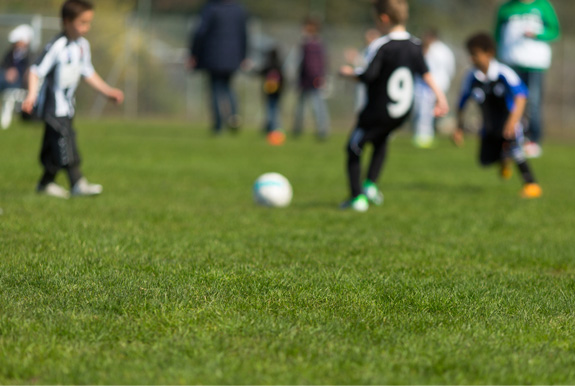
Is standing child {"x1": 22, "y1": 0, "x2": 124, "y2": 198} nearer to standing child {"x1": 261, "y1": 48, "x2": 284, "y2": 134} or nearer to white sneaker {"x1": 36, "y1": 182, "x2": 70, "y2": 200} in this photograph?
white sneaker {"x1": 36, "y1": 182, "x2": 70, "y2": 200}

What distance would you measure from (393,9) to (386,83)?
0.63 meters

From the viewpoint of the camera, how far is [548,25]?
38.5ft

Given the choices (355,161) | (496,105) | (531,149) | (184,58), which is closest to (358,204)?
(355,161)

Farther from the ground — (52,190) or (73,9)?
(73,9)

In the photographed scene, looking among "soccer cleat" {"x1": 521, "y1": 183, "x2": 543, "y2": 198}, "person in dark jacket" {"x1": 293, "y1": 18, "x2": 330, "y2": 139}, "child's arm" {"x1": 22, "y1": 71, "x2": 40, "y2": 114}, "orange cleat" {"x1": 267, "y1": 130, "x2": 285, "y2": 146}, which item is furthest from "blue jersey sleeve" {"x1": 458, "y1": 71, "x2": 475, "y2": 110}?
"person in dark jacket" {"x1": 293, "y1": 18, "x2": 330, "y2": 139}

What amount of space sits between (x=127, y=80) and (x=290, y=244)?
804 inches

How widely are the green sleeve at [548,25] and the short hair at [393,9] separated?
193 inches

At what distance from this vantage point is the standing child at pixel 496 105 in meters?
8.51

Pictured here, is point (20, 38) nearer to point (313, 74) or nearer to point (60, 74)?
point (313, 74)

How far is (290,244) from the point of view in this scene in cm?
538

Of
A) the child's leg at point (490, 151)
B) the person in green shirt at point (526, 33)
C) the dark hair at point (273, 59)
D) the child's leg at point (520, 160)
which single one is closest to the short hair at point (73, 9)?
the child's leg at point (490, 151)

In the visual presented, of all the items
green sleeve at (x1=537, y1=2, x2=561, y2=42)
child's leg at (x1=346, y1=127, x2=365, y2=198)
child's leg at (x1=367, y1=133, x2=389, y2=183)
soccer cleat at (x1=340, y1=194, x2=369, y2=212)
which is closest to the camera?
soccer cleat at (x1=340, y1=194, x2=369, y2=212)

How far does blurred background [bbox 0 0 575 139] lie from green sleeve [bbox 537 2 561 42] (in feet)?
38.6

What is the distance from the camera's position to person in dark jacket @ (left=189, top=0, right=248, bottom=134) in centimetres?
1534
